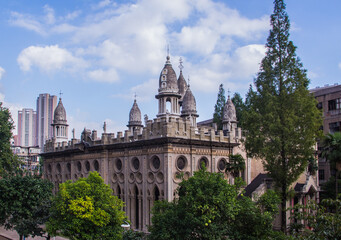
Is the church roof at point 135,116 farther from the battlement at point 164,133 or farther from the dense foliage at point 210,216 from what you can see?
the dense foliage at point 210,216

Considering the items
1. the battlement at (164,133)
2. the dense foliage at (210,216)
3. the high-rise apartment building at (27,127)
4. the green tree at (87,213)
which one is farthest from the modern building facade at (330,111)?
the high-rise apartment building at (27,127)

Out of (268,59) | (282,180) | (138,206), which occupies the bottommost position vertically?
(138,206)

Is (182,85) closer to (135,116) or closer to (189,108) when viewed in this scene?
(189,108)

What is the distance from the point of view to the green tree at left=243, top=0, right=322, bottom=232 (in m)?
28.8

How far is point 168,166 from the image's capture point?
37594 millimetres

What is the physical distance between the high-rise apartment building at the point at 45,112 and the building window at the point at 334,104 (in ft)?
386

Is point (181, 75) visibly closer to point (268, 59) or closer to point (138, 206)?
point (138, 206)

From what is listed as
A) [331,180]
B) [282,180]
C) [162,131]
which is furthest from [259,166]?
[282,180]

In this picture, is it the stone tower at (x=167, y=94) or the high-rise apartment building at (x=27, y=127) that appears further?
the high-rise apartment building at (x=27, y=127)

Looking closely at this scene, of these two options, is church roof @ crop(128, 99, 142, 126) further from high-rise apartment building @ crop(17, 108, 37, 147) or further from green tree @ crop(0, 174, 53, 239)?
high-rise apartment building @ crop(17, 108, 37, 147)

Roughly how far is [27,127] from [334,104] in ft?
445

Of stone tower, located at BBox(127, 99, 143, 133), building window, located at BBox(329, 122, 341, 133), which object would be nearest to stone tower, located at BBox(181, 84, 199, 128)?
stone tower, located at BBox(127, 99, 143, 133)

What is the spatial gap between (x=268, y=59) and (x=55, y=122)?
129ft

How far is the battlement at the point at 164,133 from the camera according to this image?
1503 inches
